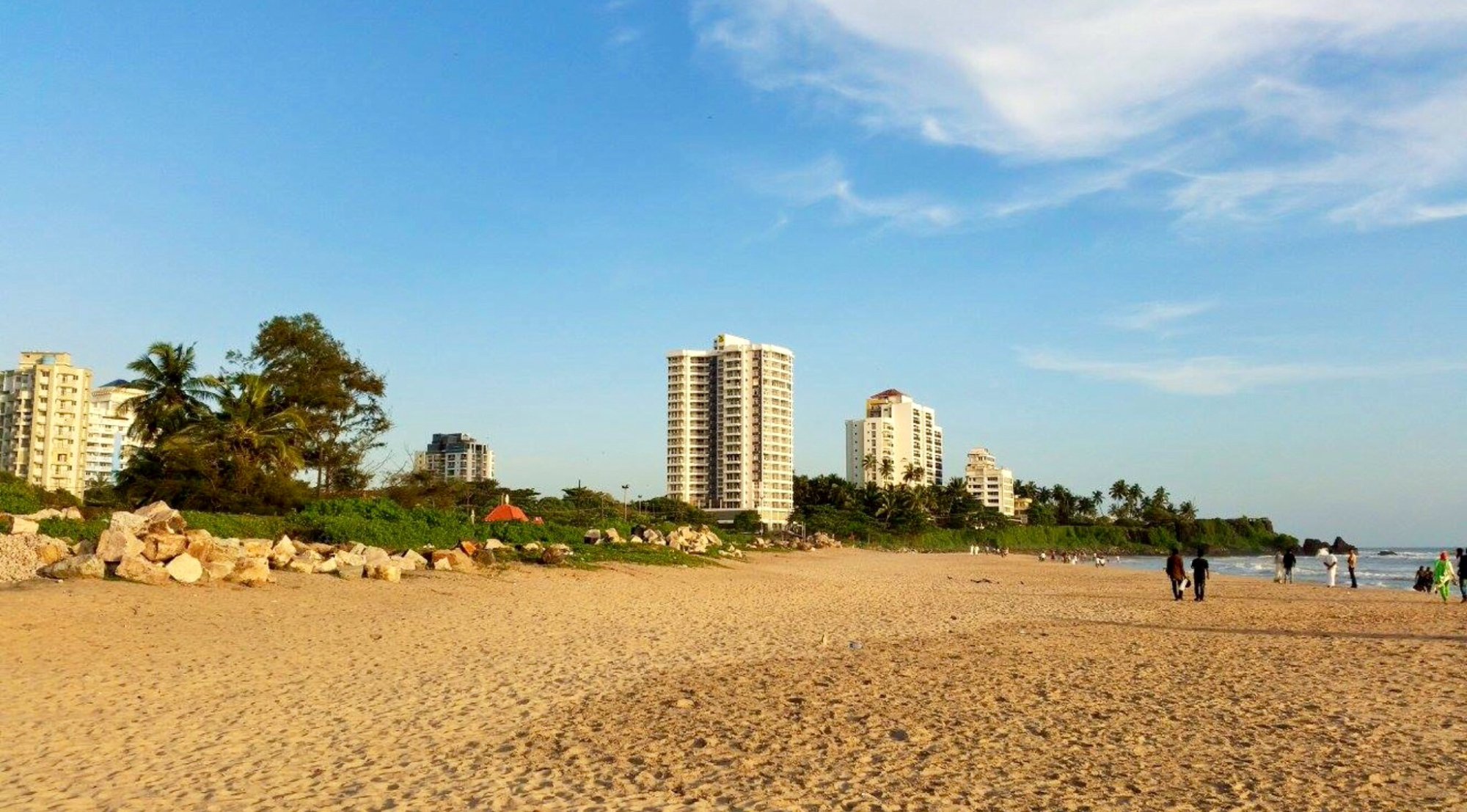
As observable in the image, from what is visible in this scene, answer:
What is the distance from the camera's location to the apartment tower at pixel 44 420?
114625mm

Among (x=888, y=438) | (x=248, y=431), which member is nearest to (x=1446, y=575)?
(x=248, y=431)

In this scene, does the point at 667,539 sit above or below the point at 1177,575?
above

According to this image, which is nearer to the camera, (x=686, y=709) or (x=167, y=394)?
(x=686, y=709)

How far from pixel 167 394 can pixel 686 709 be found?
108 feet

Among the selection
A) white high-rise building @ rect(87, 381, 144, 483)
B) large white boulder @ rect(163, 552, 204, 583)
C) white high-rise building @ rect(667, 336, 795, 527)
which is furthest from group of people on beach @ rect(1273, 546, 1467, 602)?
white high-rise building @ rect(87, 381, 144, 483)

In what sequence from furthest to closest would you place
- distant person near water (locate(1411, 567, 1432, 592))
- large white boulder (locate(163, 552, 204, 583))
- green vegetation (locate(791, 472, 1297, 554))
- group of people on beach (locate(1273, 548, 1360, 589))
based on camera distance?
green vegetation (locate(791, 472, 1297, 554)) < group of people on beach (locate(1273, 548, 1360, 589)) < distant person near water (locate(1411, 567, 1432, 592)) < large white boulder (locate(163, 552, 204, 583))

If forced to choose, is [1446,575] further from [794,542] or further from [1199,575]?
[794,542]

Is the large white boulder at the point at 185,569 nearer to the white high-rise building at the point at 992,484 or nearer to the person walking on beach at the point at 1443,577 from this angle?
the person walking on beach at the point at 1443,577

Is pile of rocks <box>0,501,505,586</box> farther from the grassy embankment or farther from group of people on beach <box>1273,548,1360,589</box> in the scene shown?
the grassy embankment

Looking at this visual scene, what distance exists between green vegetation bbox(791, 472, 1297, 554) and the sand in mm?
90133

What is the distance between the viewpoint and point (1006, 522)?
14025cm

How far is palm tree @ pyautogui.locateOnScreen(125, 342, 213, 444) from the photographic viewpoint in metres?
34.4

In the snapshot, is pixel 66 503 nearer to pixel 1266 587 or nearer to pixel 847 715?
pixel 847 715

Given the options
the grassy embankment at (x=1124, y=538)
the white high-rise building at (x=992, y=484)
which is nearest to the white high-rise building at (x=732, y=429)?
the grassy embankment at (x=1124, y=538)
